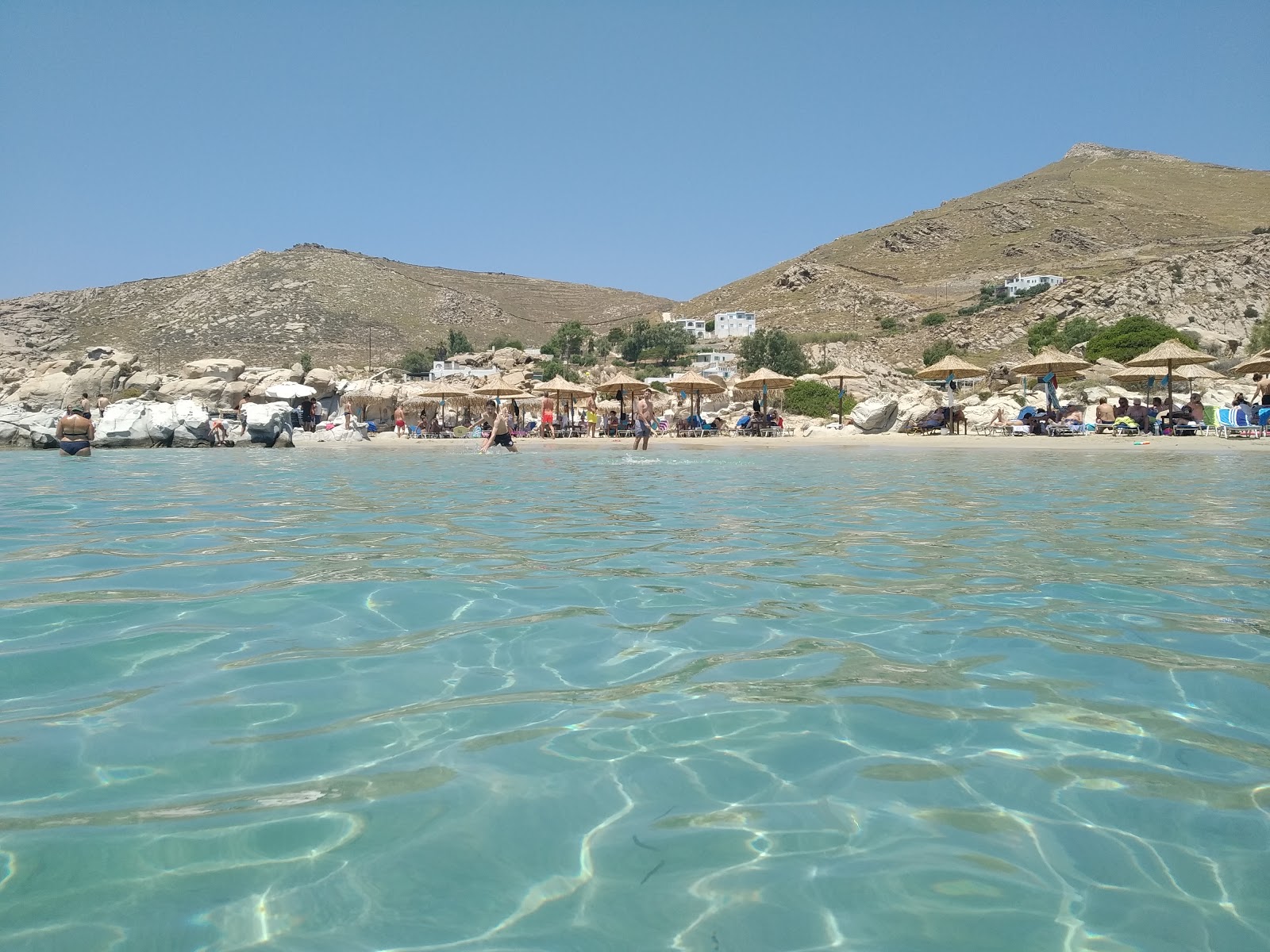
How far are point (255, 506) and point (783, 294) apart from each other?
85189mm

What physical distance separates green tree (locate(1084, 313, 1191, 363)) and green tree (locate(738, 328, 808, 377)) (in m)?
17.2

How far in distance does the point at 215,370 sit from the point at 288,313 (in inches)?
2109

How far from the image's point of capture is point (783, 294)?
89188mm

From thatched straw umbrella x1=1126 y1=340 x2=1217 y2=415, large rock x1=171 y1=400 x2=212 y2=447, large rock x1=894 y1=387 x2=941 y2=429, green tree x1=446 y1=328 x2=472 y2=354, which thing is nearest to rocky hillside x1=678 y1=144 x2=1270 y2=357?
green tree x1=446 y1=328 x2=472 y2=354

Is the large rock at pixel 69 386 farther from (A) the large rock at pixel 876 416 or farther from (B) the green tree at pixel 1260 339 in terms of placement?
(B) the green tree at pixel 1260 339

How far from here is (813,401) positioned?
1271 inches

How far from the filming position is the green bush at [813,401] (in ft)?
105

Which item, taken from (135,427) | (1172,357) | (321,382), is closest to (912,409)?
(1172,357)

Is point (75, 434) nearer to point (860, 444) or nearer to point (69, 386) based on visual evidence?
point (860, 444)

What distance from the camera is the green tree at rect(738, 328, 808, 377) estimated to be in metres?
55.3

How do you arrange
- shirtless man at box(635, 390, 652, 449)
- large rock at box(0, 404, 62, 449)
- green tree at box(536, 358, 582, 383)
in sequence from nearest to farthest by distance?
1. shirtless man at box(635, 390, 652, 449)
2. large rock at box(0, 404, 62, 449)
3. green tree at box(536, 358, 582, 383)

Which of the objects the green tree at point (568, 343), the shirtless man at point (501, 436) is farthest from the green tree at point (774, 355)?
the shirtless man at point (501, 436)

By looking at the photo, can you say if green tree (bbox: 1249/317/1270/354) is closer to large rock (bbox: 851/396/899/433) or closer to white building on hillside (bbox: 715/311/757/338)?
large rock (bbox: 851/396/899/433)

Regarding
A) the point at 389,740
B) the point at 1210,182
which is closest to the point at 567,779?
the point at 389,740
